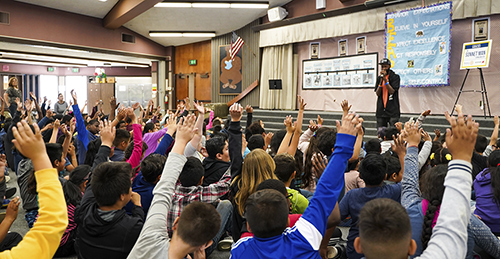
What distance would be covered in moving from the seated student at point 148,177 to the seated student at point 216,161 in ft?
1.47

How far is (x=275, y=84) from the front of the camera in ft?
33.7

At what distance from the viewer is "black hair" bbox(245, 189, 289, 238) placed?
1.35m

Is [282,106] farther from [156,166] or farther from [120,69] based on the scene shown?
[120,69]

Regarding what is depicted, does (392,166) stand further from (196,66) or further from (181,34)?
(196,66)

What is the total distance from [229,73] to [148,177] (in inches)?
407

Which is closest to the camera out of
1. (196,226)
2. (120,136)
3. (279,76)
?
(196,226)

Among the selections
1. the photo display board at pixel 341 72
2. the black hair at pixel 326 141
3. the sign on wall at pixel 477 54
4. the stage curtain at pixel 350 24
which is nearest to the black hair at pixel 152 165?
the black hair at pixel 326 141

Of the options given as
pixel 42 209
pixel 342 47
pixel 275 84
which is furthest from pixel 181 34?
pixel 42 209

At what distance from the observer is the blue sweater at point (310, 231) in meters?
1.32

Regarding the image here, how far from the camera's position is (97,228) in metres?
1.64

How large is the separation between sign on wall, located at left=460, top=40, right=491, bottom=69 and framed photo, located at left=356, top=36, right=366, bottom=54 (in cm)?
268

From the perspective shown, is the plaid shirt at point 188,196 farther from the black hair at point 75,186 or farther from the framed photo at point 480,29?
the framed photo at point 480,29

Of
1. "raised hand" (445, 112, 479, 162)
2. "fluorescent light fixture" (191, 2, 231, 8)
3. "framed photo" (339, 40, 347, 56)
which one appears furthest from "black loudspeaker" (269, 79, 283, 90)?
"raised hand" (445, 112, 479, 162)

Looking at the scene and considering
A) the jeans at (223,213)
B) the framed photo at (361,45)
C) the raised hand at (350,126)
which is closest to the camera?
the raised hand at (350,126)
